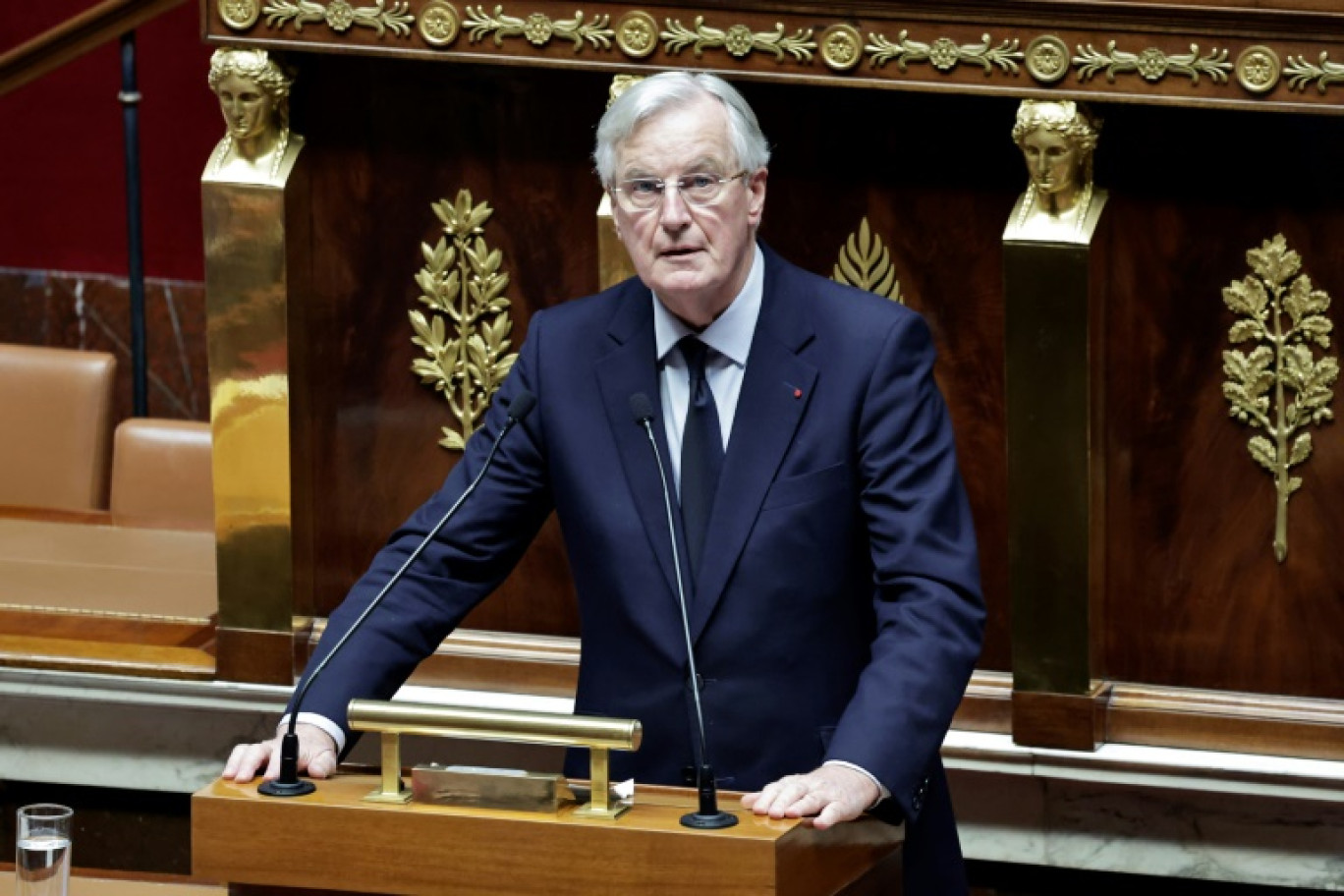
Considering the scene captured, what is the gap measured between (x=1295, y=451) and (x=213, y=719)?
1.74 metres

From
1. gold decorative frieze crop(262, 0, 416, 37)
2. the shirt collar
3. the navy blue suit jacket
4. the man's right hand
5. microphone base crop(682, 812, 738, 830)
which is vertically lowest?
microphone base crop(682, 812, 738, 830)

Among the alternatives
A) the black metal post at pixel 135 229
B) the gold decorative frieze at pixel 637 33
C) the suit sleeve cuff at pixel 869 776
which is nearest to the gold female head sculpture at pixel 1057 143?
the gold decorative frieze at pixel 637 33

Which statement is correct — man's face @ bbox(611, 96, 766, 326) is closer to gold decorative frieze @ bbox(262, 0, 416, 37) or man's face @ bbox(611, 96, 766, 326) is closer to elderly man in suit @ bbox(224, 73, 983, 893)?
elderly man in suit @ bbox(224, 73, 983, 893)

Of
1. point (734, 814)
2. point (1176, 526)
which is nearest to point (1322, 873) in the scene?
point (1176, 526)

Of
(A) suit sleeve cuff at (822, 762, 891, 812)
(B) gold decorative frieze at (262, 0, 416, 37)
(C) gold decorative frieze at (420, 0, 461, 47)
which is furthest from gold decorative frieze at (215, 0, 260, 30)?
(A) suit sleeve cuff at (822, 762, 891, 812)

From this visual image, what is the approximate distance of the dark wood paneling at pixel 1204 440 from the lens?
3756 millimetres

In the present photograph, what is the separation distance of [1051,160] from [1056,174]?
0.02 m

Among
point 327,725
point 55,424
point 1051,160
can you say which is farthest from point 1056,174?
point 55,424

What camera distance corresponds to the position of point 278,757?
259 centimetres

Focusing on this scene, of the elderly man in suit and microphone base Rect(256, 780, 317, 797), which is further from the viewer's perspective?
the elderly man in suit

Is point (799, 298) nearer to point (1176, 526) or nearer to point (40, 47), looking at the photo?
point (1176, 526)

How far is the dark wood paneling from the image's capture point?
376cm

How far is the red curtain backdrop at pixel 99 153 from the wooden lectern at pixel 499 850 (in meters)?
4.25

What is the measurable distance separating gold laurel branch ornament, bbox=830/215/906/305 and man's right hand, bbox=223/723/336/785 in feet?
4.88
